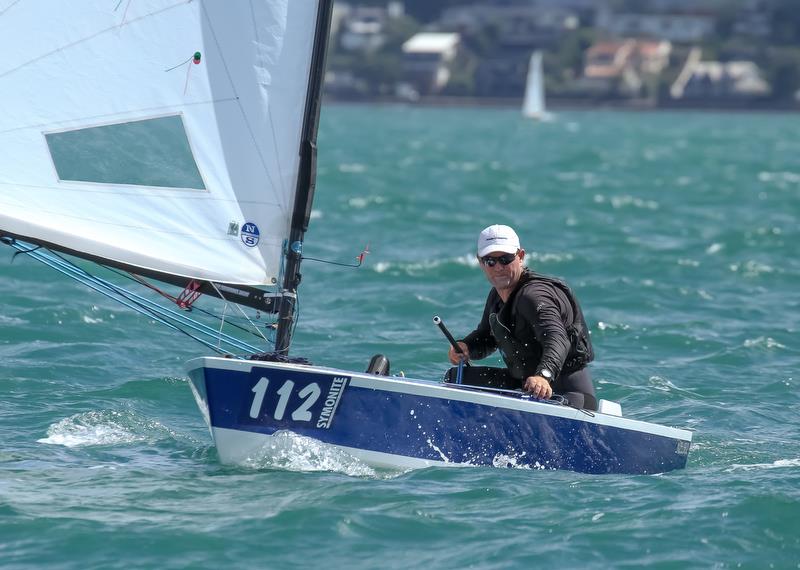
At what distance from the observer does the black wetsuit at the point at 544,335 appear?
23.5 ft

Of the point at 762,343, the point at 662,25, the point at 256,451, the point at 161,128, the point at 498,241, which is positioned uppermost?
the point at 662,25

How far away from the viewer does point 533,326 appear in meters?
7.24

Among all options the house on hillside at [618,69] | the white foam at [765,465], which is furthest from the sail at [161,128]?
the house on hillside at [618,69]

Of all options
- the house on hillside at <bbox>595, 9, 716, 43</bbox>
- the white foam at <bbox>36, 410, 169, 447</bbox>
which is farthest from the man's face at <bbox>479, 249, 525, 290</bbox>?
the house on hillside at <bbox>595, 9, 716, 43</bbox>

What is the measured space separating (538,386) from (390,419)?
727mm

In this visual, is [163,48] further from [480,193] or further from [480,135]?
[480,135]

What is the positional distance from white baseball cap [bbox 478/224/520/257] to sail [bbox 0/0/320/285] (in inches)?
42.2

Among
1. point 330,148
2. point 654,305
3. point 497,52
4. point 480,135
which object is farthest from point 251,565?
point 497,52

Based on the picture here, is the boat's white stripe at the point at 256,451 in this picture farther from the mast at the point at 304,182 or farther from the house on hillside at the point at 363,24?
the house on hillside at the point at 363,24

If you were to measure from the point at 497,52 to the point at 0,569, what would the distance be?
388 ft

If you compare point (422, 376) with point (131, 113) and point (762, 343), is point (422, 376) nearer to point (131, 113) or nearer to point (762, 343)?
point (762, 343)

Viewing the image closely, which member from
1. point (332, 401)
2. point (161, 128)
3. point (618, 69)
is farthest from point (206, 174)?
point (618, 69)

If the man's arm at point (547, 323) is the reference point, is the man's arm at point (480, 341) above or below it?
below

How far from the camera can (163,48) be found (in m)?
7.57
